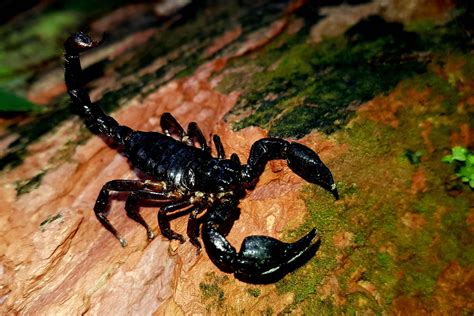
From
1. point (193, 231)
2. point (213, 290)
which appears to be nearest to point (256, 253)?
point (213, 290)

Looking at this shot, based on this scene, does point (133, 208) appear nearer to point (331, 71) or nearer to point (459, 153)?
point (331, 71)

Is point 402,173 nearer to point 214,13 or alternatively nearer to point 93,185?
point 93,185

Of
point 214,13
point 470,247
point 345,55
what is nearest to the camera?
point 470,247

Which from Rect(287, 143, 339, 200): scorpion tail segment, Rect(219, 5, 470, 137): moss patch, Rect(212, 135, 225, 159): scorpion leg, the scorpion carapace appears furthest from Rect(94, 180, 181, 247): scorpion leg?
Rect(287, 143, 339, 200): scorpion tail segment

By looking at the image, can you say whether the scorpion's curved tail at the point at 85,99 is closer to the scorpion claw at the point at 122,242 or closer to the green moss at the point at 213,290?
the scorpion claw at the point at 122,242

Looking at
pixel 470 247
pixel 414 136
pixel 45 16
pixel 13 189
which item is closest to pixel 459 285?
pixel 470 247

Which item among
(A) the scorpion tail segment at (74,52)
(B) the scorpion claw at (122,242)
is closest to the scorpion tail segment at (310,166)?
(B) the scorpion claw at (122,242)

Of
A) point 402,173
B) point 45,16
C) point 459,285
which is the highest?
point 45,16
